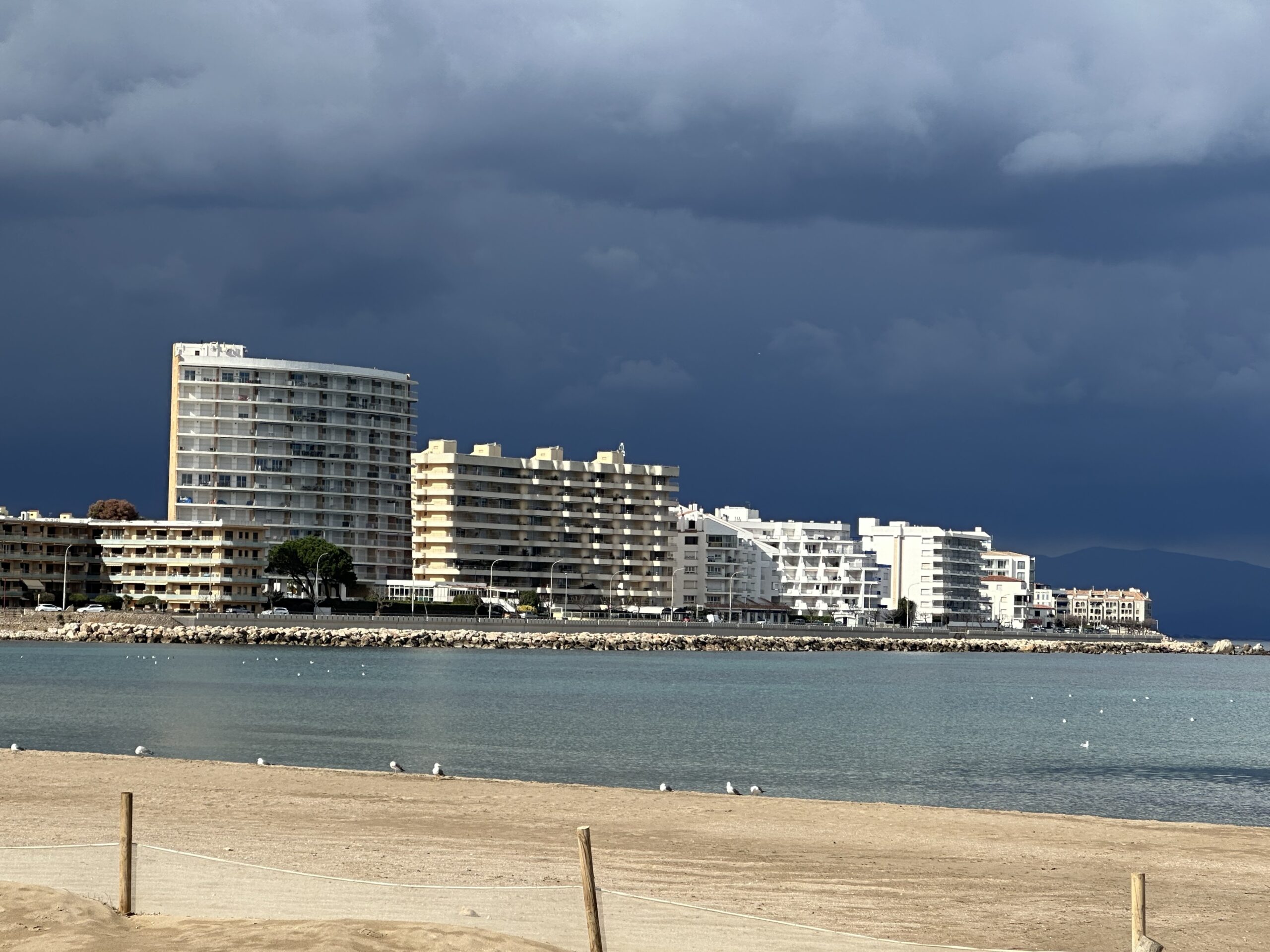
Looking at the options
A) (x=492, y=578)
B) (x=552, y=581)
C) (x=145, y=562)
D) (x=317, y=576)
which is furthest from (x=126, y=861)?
(x=552, y=581)

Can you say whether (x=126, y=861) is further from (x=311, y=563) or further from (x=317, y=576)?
(x=311, y=563)

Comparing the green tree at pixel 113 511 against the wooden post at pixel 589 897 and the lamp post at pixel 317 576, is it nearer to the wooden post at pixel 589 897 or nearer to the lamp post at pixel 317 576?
the lamp post at pixel 317 576

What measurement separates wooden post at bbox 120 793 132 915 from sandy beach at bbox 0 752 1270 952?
3939 mm

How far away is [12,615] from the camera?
13538cm

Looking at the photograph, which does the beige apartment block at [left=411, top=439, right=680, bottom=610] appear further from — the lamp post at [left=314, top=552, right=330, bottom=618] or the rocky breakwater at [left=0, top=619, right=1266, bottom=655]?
the rocky breakwater at [left=0, top=619, right=1266, bottom=655]

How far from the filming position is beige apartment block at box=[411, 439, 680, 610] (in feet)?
593

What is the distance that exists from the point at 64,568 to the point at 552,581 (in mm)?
55402

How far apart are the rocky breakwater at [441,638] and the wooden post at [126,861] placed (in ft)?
Result: 377

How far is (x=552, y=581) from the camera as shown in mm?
185125

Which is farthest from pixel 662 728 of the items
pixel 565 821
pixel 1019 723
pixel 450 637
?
pixel 450 637

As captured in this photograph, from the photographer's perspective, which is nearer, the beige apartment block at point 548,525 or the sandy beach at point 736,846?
the sandy beach at point 736,846

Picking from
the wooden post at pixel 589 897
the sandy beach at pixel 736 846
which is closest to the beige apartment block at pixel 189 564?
the sandy beach at pixel 736 846

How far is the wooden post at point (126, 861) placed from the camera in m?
15.6

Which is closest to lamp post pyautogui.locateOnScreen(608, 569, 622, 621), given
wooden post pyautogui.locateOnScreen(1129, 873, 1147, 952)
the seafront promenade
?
the seafront promenade
